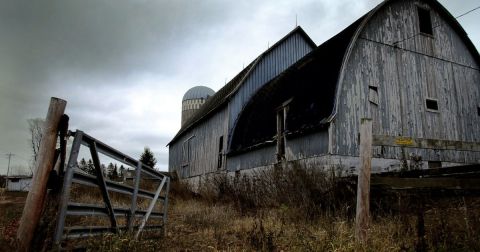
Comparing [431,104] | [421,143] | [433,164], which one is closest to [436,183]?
[421,143]

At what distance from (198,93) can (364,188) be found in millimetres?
30772

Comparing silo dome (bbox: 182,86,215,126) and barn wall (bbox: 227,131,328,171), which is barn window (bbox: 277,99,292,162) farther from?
silo dome (bbox: 182,86,215,126)

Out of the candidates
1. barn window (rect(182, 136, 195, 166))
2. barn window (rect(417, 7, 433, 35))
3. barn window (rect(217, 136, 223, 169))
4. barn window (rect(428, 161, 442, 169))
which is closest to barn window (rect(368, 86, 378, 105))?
barn window (rect(428, 161, 442, 169))

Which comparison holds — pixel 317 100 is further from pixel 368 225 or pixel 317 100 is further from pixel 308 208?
pixel 368 225

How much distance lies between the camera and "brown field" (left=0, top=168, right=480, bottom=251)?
468 cm

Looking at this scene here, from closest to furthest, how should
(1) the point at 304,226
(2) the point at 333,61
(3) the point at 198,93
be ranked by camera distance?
(1) the point at 304,226, (2) the point at 333,61, (3) the point at 198,93

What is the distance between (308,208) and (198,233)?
2527 mm

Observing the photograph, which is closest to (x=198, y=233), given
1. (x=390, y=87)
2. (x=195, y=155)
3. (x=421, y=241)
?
(x=421, y=241)

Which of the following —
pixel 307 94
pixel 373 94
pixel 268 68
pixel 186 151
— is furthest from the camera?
pixel 186 151

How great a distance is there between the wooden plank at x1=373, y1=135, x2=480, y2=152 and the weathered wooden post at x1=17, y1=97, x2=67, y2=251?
3.97 m

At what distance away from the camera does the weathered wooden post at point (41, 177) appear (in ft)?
12.4

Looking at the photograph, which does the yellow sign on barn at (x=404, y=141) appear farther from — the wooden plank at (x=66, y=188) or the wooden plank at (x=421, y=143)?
the wooden plank at (x=66, y=188)

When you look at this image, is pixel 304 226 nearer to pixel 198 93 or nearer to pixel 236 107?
pixel 236 107

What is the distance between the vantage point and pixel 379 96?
12.5 meters
